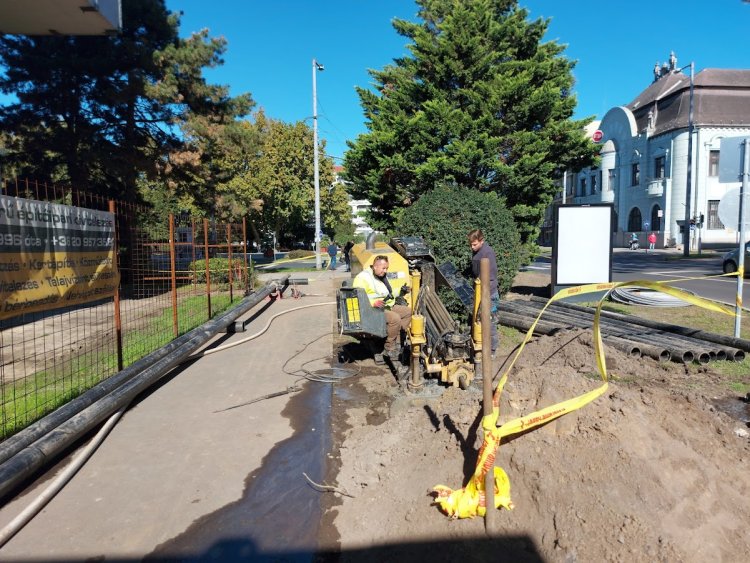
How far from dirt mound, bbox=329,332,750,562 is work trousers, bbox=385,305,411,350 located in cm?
206

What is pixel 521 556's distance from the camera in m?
2.80

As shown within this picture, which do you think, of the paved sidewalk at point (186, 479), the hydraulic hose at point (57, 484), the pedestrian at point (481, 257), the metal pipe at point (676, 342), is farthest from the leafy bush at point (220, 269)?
the hydraulic hose at point (57, 484)

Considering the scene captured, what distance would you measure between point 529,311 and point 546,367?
5.60 metres

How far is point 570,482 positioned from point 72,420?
12.8 feet

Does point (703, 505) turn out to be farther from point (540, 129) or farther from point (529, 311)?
point (540, 129)

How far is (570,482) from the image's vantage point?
3088mm


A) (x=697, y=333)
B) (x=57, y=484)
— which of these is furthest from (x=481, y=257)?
(x=57, y=484)

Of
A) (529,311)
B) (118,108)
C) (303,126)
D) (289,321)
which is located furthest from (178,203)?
(529,311)

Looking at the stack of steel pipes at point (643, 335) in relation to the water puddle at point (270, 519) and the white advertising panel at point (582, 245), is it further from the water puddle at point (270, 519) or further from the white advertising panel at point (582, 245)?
the water puddle at point (270, 519)

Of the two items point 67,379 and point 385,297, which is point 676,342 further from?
point 67,379

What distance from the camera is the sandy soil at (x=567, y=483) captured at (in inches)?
109

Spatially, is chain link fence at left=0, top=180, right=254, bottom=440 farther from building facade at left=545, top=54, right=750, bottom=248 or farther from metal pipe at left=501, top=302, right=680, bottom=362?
building facade at left=545, top=54, right=750, bottom=248

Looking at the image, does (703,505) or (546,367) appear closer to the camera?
(703,505)

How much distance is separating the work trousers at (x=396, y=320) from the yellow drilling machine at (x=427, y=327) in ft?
0.37
